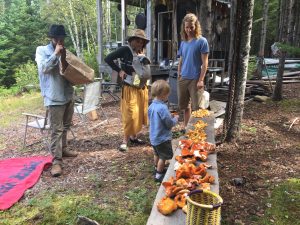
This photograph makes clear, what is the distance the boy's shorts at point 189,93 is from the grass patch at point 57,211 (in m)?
2.46

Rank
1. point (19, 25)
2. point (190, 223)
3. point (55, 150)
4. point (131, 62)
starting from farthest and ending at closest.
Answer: point (19, 25) < point (131, 62) < point (55, 150) < point (190, 223)

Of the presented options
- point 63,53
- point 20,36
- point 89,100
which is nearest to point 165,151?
point 63,53

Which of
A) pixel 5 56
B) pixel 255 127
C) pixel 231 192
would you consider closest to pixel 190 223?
pixel 231 192

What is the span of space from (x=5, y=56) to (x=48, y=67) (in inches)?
863

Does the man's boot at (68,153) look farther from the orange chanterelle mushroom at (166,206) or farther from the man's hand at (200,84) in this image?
the orange chanterelle mushroom at (166,206)

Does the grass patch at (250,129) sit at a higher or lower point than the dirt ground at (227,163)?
higher

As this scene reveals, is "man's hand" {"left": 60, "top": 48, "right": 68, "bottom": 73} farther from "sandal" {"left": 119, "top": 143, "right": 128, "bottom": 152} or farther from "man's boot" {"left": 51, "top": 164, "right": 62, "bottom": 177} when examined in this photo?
"sandal" {"left": 119, "top": 143, "right": 128, "bottom": 152}

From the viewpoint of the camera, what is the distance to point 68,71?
4.77 metres

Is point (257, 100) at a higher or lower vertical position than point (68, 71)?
lower

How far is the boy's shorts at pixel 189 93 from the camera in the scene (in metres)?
5.38

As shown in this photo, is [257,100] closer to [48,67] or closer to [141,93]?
[141,93]

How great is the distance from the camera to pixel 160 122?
4062 mm

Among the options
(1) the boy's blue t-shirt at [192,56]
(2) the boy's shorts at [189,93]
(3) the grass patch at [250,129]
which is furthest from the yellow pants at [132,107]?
(3) the grass patch at [250,129]

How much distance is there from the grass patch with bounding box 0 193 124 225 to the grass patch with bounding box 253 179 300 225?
1.71 metres
